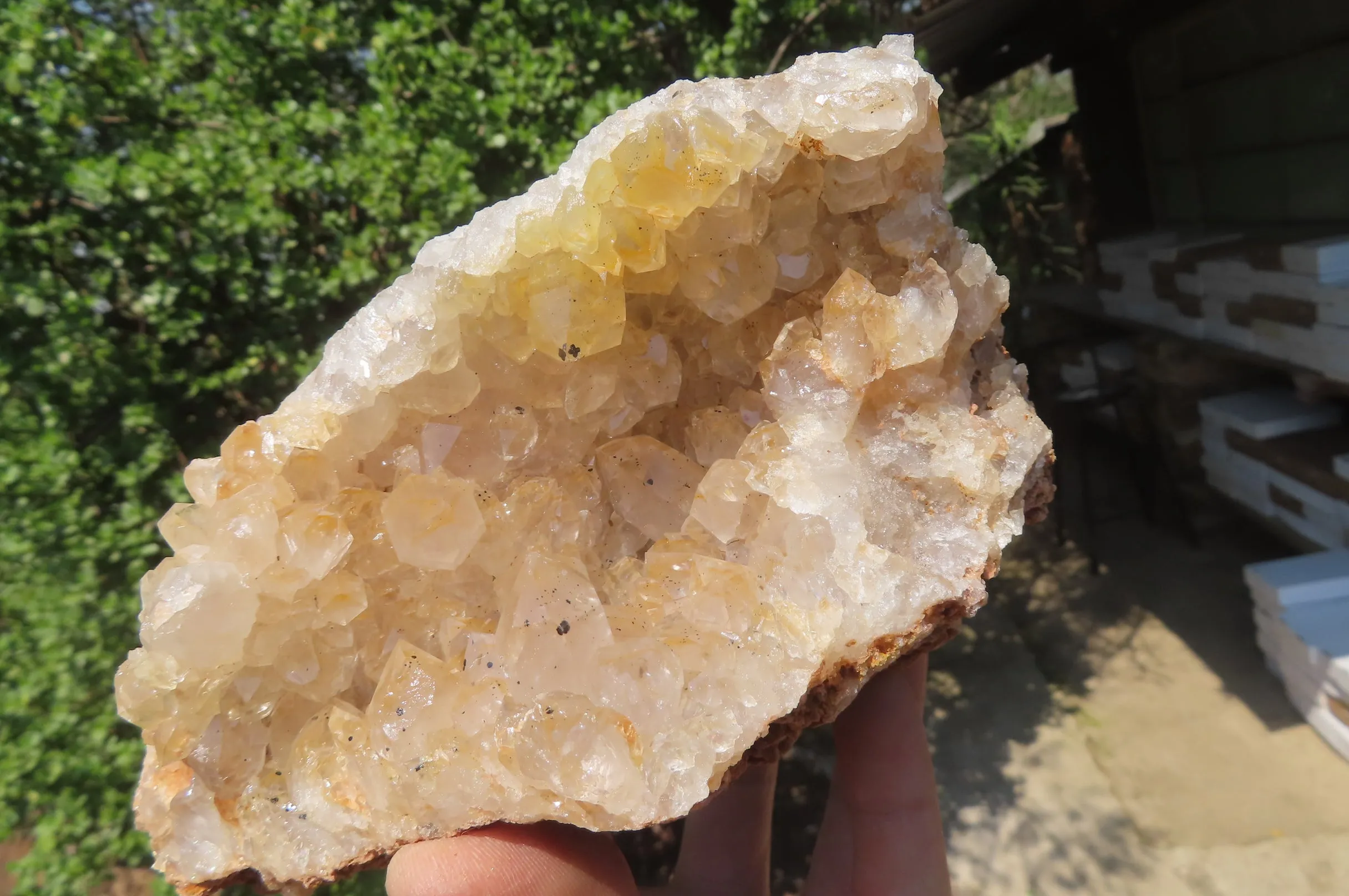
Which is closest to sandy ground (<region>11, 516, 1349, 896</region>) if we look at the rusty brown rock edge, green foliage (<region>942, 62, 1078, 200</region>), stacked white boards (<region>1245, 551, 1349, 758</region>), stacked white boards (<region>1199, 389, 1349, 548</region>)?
stacked white boards (<region>1245, 551, 1349, 758</region>)

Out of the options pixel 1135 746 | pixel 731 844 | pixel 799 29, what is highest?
pixel 799 29

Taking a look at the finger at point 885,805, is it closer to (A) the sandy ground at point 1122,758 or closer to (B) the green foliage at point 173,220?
(B) the green foliage at point 173,220

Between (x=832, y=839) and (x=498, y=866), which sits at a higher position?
(x=498, y=866)

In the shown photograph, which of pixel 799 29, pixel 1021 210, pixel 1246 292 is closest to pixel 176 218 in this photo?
pixel 799 29

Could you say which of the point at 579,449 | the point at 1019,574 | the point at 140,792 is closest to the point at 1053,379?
the point at 1019,574

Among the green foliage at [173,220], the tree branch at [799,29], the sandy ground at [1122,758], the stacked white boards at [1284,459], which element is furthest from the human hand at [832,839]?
the stacked white boards at [1284,459]

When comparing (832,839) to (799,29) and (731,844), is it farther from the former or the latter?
(799,29)

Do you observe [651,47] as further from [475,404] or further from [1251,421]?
[1251,421]
